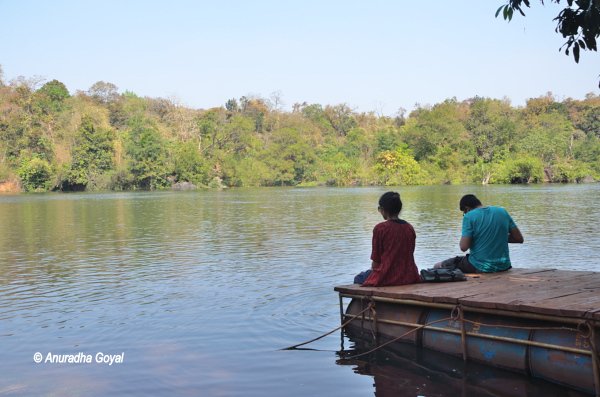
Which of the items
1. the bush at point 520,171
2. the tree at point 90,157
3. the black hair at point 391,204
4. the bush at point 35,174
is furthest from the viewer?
the tree at point 90,157

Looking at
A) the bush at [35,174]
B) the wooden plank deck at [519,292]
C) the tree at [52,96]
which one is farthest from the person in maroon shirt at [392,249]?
the tree at [52,96]

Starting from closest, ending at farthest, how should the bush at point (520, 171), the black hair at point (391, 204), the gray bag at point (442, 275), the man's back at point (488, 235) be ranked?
the black hair at point (391, 204) → the gray bag at point (442, 275) → the man's back at point (488, 235) → the bush at point (520, 171)

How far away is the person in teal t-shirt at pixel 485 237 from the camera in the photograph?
8.33 m

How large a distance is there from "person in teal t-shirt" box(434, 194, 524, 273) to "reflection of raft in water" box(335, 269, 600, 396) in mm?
274

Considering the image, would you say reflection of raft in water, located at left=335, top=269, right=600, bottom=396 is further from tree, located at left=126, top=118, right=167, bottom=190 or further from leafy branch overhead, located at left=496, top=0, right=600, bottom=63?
tree, located at left=126, top=118, right=167, bottom=190

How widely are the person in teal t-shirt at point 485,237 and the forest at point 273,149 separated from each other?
64.5m

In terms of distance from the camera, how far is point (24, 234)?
22.8 meters

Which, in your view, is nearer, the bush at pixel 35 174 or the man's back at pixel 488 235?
the man's back at pixel 488 235

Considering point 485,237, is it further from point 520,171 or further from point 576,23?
point 520,171

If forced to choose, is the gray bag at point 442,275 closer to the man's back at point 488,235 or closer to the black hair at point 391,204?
the man's back at point 488,235

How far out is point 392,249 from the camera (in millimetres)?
7906

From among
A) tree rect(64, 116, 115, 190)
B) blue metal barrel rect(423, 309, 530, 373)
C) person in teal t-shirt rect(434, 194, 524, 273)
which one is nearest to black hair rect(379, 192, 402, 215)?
person in teal t-shirt rect(434, 194, 524, 273)

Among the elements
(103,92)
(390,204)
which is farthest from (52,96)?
(390,204)

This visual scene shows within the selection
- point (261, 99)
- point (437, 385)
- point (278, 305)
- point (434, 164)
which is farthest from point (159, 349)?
point (261, 99)
